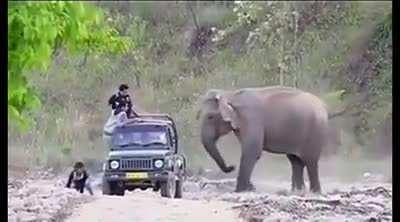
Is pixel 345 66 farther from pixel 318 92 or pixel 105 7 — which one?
pixel 105 7

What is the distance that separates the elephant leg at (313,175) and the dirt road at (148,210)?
0.40 m

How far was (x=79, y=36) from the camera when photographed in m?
2.42

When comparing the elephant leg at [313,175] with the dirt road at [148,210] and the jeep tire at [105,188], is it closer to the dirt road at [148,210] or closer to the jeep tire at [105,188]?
the dirt road at [148,210]

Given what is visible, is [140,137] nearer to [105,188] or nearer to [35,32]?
[105,188]

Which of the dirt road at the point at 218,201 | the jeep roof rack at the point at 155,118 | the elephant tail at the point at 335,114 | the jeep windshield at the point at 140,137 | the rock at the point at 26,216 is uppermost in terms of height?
the elephant tail at the point at 335,114

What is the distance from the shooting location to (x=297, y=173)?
4.09 m

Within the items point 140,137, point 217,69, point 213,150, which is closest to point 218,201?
point 213,150

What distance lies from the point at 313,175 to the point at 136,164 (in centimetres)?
86

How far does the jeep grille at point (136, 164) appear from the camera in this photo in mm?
4074

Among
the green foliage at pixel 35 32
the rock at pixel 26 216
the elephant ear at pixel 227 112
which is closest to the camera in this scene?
the green foliage at pixel 35 32

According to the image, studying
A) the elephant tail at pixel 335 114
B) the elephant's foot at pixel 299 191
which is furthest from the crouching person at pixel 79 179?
the elephant tail at pixel 335 114

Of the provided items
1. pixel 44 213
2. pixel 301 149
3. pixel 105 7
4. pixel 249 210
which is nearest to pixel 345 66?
pixel 301 149

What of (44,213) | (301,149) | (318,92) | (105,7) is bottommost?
(44,213)

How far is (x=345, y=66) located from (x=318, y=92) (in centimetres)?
18
